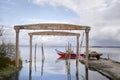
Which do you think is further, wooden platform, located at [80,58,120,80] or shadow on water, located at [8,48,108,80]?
shadow on water, located at [8,48,108,80]

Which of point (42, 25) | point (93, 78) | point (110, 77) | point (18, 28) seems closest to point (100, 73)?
point (93, 78)

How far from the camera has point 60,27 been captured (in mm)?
24172

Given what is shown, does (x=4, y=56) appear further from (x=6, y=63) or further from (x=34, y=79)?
(x=34, y=79)

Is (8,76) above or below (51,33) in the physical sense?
below

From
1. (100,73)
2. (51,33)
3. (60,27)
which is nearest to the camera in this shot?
(60,27)

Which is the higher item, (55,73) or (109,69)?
(109,69)

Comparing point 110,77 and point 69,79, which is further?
point 69,79

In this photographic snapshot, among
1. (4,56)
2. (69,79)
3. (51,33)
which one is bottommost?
(69,79)

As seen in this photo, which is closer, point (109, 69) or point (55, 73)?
point (109, 69)

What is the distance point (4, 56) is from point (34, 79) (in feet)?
18.8

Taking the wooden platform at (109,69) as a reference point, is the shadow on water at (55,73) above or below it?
below

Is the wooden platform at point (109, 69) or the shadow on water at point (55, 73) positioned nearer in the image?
the wooden platform at point (109, 69)

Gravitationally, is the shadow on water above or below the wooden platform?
below

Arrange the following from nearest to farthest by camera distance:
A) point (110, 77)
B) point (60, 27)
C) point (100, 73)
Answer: point (110, 77), point (60, 27), point (100, 73)
